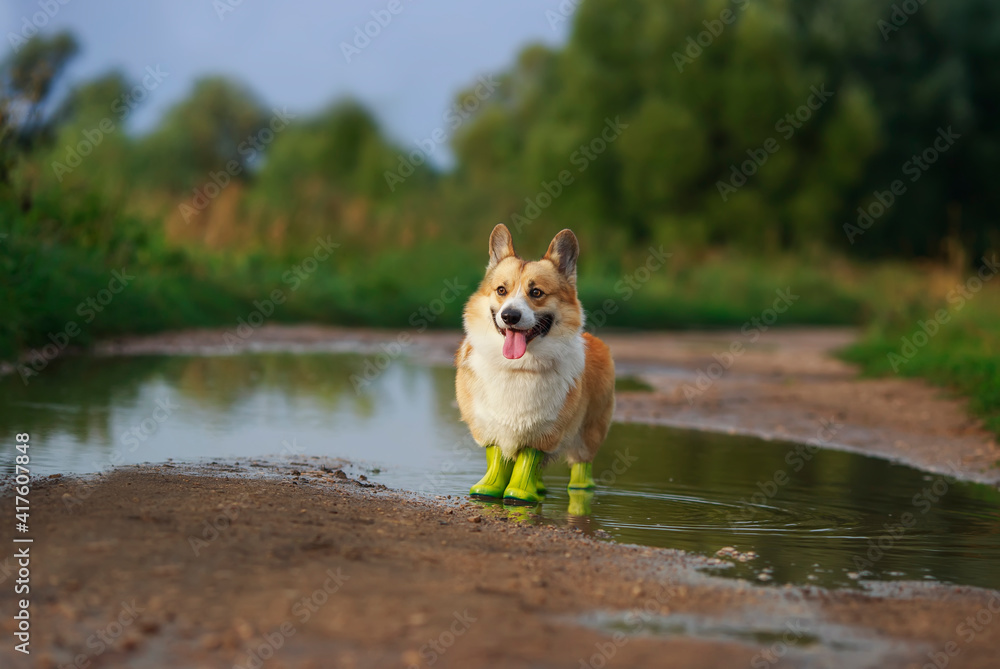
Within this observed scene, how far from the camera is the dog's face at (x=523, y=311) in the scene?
6379mm

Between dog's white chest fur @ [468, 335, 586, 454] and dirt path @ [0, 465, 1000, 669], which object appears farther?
dog's white chest fur @ [468, 335, 586, 454]

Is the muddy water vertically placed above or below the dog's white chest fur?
below

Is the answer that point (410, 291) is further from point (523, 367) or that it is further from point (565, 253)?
point (523, 367)

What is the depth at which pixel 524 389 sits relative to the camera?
21.6 feet

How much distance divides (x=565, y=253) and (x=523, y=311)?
828mm

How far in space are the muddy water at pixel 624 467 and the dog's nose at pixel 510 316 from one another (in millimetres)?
1047

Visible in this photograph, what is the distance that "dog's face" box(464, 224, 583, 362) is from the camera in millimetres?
6379

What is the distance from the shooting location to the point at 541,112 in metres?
51.9

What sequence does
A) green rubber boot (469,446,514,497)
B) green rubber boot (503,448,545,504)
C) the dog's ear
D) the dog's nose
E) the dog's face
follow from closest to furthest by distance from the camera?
the dog's nose, the dog's face, green rubber boot (503,448,545,504), green rubber boot (469,446,514,497), the dog's ear

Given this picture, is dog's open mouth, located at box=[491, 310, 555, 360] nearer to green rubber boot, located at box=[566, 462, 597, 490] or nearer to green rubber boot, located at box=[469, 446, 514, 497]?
green rubber boot, located at box=[469, 446, 514, 497]

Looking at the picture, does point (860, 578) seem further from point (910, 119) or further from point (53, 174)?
point (910, 119)

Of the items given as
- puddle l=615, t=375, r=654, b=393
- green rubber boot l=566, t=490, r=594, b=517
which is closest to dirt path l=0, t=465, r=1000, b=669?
green rubber boot l=566, t=490, r=594, b=517

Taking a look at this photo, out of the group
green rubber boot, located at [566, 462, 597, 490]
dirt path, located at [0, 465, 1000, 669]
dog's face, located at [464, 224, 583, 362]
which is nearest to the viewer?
dirt path, located at [0, 465, 1000, 669]

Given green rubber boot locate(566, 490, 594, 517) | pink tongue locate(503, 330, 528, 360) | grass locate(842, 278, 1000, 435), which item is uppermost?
pink tongue locate(503, 330, 528, 360)
